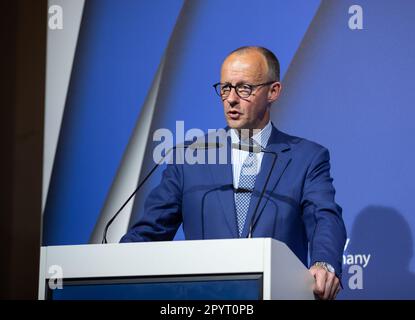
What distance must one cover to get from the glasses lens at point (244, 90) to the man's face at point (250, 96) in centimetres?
1

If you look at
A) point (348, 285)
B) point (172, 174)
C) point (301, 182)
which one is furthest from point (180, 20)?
point (348, 285)

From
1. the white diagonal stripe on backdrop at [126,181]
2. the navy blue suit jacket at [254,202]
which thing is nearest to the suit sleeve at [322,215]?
the navy blue suit jacket at [254,202]

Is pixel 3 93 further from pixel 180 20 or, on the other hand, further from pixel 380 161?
pixel 380 161

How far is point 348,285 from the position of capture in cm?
338

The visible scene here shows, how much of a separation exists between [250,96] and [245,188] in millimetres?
377

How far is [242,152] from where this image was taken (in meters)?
3.41

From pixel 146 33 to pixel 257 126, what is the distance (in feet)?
2.32

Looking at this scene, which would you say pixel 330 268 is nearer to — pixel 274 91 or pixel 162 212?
pixel 162 212

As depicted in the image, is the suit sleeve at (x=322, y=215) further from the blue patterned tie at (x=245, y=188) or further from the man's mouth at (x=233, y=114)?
the man's mouth at (x=233, y=114)

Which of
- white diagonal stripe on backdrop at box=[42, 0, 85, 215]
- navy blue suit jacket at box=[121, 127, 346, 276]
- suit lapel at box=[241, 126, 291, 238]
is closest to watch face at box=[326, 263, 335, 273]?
navy blue suit jacket at box=[121, 127, 346, 276]

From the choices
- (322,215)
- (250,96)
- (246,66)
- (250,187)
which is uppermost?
(246,66)

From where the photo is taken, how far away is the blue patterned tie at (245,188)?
3248mm

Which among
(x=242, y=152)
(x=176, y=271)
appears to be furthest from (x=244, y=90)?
(x=176, y=271)

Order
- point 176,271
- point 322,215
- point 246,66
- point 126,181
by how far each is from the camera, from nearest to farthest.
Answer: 1. point 176,271
2. point 322,215
3. point 246,66
4. point 126,181
